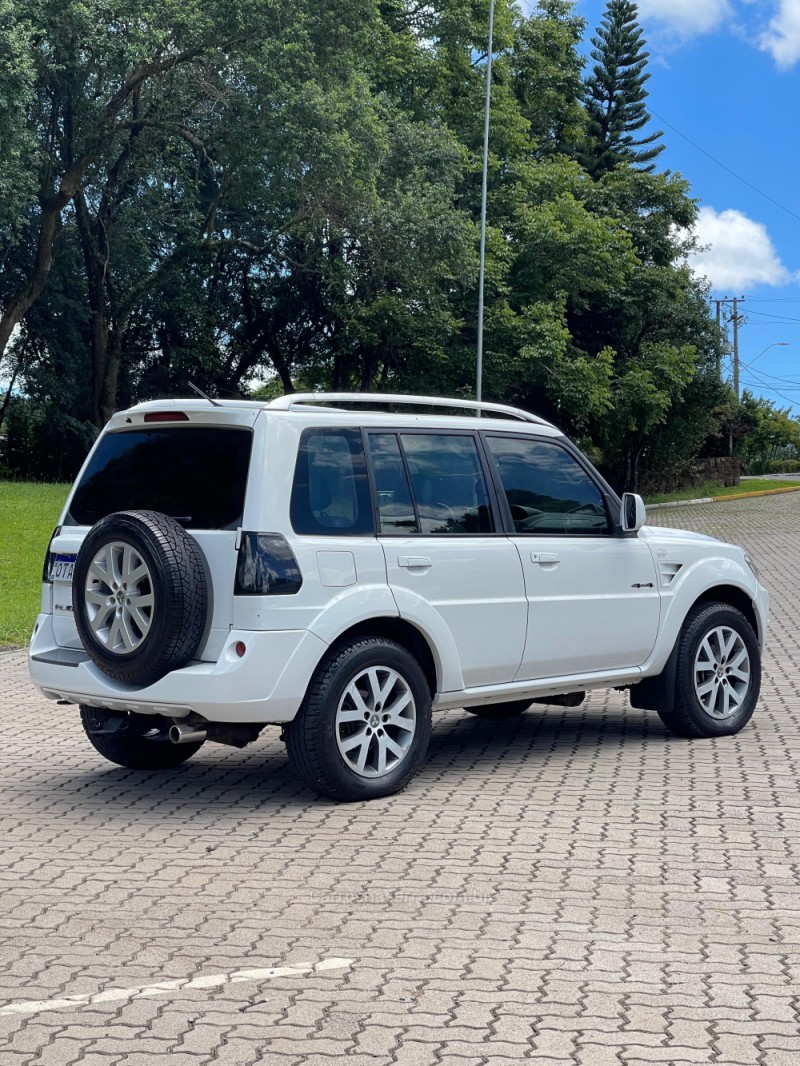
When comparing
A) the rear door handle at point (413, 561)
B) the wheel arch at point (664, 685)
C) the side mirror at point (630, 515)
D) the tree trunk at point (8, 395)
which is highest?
the tree trunk at point (8, 395)

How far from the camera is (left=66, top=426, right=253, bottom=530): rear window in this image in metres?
6.74

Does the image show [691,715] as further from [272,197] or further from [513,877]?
[272,197]

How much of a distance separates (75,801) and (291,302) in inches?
1390

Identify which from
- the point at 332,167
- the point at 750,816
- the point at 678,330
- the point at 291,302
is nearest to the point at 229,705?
the point at 750,816

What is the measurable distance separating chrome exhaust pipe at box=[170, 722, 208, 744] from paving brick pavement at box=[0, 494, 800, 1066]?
41 centimetres

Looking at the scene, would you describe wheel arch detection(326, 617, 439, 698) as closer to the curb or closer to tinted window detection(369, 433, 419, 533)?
tinted window detection(369, 433, 419, 533)

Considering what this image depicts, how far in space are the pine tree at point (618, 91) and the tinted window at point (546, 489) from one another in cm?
5021

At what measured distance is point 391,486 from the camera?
23.6 feet

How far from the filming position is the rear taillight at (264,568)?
6508mm

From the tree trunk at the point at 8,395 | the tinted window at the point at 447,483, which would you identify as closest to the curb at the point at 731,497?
the tree trunk at the point at 8,395

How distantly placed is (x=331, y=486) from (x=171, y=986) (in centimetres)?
303

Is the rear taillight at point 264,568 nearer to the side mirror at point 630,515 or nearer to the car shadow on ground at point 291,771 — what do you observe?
the car shadow on ground at point 291,771

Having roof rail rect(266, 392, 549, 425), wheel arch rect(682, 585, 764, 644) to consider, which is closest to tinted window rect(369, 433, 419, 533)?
roof rail rect(266, 392, 549, 425)

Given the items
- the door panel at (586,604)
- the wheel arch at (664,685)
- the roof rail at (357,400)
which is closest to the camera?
the roof rail at (357,400)
